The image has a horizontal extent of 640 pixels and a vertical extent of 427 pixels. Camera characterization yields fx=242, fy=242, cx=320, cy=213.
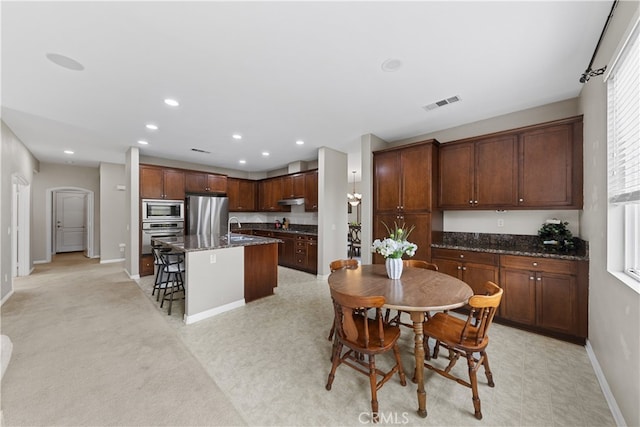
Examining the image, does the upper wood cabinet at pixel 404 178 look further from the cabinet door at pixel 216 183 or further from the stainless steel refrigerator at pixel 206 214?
the cabinet door at pixel 216 183

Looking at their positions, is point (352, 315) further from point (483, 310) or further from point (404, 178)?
point (404, 178)

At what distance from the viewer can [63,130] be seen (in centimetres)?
401

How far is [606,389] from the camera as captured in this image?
1.82 m


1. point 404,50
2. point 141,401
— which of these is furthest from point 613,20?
point 141,401

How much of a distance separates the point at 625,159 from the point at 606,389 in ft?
5.58

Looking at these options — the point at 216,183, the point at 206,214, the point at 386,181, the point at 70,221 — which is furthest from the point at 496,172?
the point at 70,221

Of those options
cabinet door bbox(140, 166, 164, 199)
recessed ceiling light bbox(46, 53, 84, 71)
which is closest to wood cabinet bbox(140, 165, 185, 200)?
cabinet door bbox(140, 166, 164, 199)

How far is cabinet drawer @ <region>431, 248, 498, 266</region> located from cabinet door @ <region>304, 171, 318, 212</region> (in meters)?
2.90

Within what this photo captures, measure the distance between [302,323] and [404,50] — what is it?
120 inches

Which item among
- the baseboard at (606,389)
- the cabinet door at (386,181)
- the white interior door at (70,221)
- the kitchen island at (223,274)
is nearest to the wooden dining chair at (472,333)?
the baseboard at (606,389)

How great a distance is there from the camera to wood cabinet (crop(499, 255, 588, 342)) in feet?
8.13

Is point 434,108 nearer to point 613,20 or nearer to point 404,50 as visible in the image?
point 404,50

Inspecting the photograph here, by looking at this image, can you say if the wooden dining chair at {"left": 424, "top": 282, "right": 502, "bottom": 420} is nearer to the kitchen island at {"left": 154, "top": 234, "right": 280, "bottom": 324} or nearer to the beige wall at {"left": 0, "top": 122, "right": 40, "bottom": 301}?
the kitchen island at {"left": 154, "top": 234, "right": 280, "bottom": 324}

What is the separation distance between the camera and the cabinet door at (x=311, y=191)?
564 centimetres
